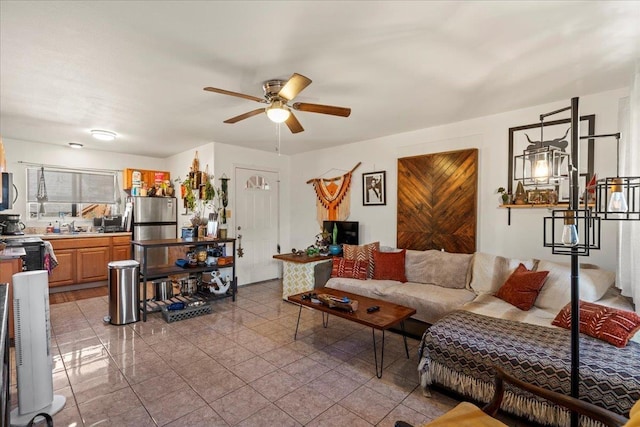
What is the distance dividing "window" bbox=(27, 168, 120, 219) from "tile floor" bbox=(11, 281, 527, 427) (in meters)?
2.53

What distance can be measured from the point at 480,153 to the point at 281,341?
10.4 ft

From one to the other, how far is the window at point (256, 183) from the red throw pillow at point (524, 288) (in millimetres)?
4108

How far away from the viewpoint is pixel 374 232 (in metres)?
4.69

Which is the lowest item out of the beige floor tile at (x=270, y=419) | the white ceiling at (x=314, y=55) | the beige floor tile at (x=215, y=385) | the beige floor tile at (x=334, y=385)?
the beige floor tile at (x=334, y=385)

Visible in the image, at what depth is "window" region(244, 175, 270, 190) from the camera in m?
5.36

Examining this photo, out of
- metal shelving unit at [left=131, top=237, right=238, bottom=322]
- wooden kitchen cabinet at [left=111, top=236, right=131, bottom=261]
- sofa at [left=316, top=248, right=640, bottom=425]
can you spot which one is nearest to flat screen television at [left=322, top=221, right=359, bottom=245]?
sofa at [left=316, top=248, right=640, bottom=425]

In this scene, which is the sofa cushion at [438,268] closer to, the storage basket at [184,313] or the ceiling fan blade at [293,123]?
the ceiling fan blade at [293,123]

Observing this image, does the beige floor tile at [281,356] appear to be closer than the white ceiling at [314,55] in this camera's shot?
No

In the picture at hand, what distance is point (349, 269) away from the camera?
403 centimetres

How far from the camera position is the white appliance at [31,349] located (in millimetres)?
1943

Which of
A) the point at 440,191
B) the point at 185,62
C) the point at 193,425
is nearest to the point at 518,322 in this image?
the point at 440,191

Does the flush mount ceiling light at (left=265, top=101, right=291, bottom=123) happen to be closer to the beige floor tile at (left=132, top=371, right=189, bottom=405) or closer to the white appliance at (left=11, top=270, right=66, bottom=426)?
the white appliance at (left=11, top=270, right=66, bottom=426)

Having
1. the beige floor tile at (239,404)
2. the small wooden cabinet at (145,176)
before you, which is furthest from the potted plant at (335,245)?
the small wooden cabinet at (145,176)

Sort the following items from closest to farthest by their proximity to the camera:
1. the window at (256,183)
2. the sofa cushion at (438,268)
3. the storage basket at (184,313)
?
the sofa cushion at (438,268)
the storage basket at (184,313)
the window at (256,183)
